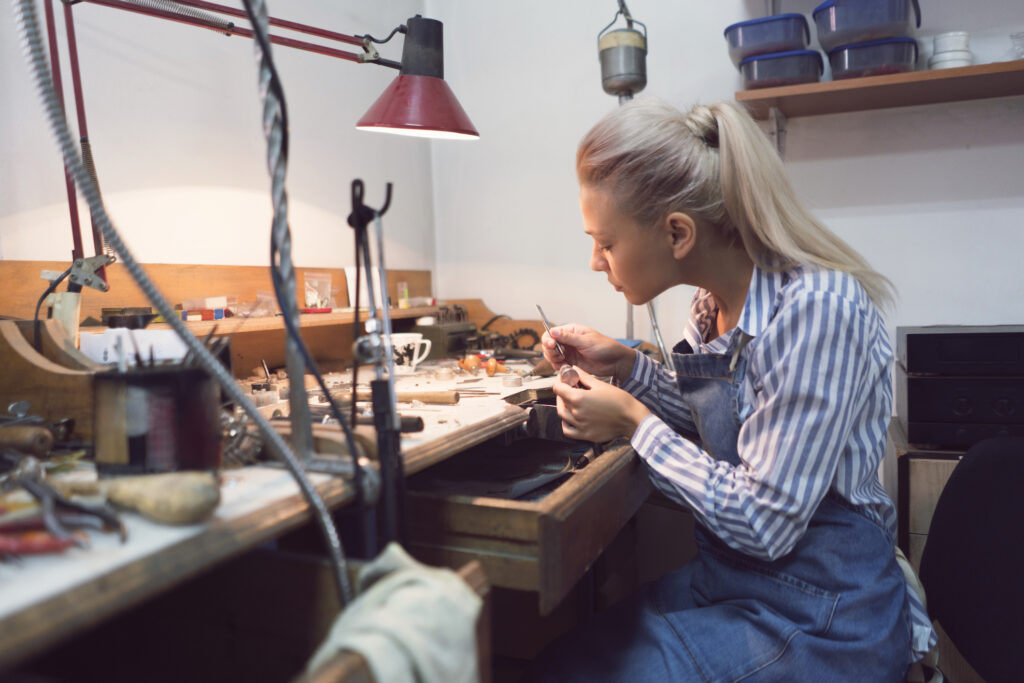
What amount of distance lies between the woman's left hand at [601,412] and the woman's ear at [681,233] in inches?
9.2

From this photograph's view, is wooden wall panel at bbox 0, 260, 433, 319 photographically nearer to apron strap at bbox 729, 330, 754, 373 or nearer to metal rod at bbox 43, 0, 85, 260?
metal rod at bbox 43, 0, 85, 260

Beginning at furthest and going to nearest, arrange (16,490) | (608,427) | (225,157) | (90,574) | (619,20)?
(619,20)
(225,157)
(608,427)
(16,490)
(90,574)

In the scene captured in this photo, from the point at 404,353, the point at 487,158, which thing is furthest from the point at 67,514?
the point at 487,158

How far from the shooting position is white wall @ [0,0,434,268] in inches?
52.1

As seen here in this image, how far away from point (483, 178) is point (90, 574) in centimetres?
224

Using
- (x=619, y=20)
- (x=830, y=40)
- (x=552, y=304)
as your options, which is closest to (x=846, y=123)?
(x=830, y=40)

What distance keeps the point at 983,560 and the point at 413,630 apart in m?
0.83

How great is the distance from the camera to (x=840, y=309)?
0.86 m

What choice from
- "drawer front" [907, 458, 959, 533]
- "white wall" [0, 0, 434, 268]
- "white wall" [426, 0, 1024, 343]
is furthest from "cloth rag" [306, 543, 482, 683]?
"white wall" [426, 0, 1024, 343]

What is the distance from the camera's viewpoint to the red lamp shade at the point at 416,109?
4.54 feet

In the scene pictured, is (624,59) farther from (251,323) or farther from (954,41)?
(251,323)

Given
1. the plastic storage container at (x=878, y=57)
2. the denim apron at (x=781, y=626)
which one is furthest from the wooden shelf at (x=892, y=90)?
the denim apron at (x=781, y=626)

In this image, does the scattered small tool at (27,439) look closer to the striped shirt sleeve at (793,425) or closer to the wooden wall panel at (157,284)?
the wooden wall panel at (157,284)

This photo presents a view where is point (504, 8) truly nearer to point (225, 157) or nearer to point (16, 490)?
point (225, 157)
